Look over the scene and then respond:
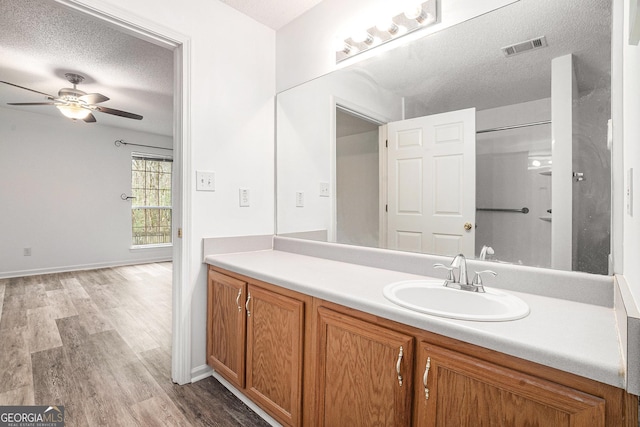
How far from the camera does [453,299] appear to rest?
1206 millimetres

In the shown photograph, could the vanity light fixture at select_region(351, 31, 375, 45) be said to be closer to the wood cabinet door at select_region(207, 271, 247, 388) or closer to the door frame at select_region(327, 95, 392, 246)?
the door frame at select_region(327, 95, 392, 246)

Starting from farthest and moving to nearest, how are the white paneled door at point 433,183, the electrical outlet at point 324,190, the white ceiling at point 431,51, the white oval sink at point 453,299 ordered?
the electrical outlet at point 324,190 → the white paneled door at point 433,183 → the white ceiling at point 431,51 → the white oval sink at point 453,299

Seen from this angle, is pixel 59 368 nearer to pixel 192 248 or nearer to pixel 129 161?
pixel 192 248

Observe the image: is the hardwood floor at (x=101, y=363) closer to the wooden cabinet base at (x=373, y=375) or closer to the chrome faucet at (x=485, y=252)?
the wooden cabinet base at (x=373, y=375)

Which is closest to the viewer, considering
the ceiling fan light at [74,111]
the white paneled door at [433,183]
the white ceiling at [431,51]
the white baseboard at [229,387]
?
the white ceiling at [431,51]

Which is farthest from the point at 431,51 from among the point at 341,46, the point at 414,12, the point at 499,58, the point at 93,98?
the point at 93,98

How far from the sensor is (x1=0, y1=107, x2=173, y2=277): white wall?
14.5 feet

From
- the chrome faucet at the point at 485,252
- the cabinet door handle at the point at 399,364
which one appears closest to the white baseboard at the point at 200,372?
the cabinet door handle at the point at 399,364

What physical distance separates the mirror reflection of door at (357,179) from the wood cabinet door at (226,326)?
70 cm

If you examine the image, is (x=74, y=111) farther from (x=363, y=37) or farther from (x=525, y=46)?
(x=525, y=46)

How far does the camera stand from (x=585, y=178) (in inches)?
43.9

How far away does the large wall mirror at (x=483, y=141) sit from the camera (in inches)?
43.9

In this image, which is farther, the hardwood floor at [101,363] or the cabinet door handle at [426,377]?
the hardwood floor at [101,363]

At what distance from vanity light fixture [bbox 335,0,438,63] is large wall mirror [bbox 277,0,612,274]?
77 millimetres
